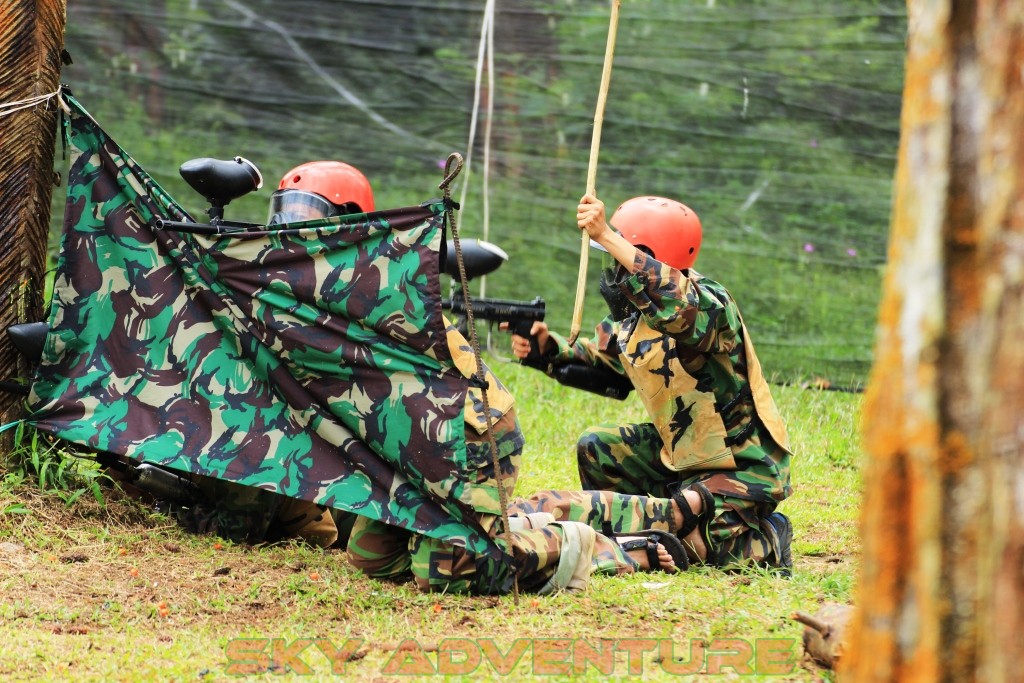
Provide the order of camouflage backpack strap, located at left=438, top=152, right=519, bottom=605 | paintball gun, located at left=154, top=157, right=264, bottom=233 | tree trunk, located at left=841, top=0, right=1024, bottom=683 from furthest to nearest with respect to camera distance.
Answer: paintball gun, located at left=154, top=157, right=264, bottom=233 → camouflage backpack strap, located at left=438, top=152, right=519, bottom=605 → tree trunk, located at left=841, top=0, right=1024, bottom=683

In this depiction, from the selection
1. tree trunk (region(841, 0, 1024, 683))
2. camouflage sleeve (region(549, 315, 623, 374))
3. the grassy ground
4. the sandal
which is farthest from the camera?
camouflage sleeve (region(549, 315, 623, 374))

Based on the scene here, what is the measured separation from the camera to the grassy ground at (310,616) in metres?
3.60

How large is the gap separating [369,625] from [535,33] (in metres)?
5.99

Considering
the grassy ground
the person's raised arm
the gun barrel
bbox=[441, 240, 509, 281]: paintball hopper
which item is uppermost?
the person's raised arm

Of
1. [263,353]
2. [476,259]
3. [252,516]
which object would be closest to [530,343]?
[476,259]

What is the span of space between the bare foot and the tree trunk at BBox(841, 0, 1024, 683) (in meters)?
2.62

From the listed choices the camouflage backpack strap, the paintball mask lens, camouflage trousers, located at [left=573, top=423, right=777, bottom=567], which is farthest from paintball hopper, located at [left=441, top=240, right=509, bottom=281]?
camouflage trousers, located at [left=573, top=423, right=777, bottom=567]

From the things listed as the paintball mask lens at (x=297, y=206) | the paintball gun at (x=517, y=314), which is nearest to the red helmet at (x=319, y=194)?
the paintball mask lens at (x=297, y=206)

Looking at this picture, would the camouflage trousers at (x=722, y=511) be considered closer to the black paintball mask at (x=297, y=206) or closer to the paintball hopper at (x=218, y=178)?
the black paintball mask at (x=297, y=206)

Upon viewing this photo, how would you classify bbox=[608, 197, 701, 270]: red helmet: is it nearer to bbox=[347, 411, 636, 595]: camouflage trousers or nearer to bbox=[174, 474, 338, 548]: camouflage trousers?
bbox=[347, 411, 636, 595]: camouflage trousers

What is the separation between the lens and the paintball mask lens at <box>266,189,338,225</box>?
473 cm

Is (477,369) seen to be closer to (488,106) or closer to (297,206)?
(297,206)

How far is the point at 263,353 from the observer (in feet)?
14.6

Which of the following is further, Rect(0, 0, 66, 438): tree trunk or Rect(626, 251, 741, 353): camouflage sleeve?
Rect(0, 0, 66, 438): tree trunk
